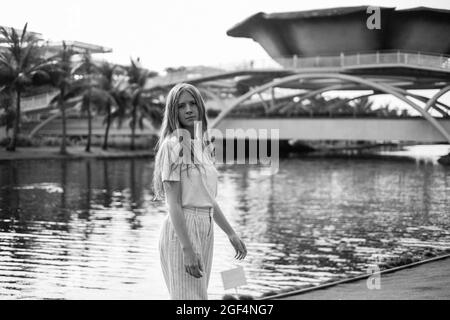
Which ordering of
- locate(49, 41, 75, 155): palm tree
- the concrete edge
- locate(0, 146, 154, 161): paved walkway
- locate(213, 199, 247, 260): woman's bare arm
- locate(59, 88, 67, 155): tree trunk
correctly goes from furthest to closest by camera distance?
locate(59, 88, 67, 155): tree trunk, locate(49, 41, 75, 155): palm tree, locate(0, 146, 154, 161): paved walkway, the concrete edge, locate(213, 199, 247, 260): woman's bare arm

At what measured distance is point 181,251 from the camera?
3.94m

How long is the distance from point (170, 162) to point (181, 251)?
474mm

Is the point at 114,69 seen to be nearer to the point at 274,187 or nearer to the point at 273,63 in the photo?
the point at 273,63

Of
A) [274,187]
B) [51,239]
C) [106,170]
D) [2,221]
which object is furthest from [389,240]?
[106,170]

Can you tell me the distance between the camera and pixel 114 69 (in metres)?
48.0

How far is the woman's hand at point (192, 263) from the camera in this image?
384 centimetres

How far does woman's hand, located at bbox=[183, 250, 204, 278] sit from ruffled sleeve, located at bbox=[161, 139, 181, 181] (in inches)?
15.1

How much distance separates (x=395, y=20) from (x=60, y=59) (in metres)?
19.6

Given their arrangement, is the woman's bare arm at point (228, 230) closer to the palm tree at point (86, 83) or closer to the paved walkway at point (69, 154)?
the paved walkway at point (69, 154)

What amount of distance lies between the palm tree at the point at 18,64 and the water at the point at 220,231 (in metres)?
4.27

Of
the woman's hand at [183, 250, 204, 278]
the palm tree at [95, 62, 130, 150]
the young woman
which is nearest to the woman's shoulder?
the young woman

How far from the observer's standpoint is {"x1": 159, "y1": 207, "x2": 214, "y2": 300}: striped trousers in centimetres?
395

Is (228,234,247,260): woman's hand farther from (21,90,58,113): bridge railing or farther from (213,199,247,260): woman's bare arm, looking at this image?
(21,90,58,113): bridge railing

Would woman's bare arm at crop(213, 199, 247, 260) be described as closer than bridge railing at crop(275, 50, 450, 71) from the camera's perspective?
Yes
